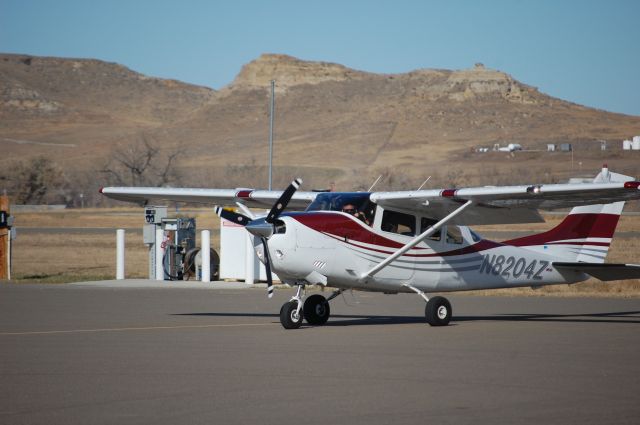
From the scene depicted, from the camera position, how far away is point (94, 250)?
4134 centimetres

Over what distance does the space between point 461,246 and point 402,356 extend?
5469 millimetres

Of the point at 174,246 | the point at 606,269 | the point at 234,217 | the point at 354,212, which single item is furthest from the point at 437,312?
the point at 174,246

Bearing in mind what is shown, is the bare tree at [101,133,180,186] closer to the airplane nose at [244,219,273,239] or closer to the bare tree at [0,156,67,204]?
the bare tree at [0,156,67,204]

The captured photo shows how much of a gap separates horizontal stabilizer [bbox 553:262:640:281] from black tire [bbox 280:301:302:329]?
5.30 meters

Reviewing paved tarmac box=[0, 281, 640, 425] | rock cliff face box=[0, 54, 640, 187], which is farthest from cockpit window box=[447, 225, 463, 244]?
rock cliff face box=[0, 54, 640, 187]

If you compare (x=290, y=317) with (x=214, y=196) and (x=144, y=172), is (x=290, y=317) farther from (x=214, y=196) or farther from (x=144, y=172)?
(x=144, y=172)

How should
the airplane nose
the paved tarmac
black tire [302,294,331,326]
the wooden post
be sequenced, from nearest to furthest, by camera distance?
the paved tarmac < the airplane nose < black tire [302,294,331,326] < the wooden post

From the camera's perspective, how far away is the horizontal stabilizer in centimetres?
1745

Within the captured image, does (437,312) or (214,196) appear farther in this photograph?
(214,196)

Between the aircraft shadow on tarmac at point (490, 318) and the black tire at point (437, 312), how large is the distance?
2.49 feet

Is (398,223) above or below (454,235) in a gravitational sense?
above

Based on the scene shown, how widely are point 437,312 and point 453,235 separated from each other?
5.89ft

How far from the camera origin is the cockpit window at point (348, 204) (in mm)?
16688

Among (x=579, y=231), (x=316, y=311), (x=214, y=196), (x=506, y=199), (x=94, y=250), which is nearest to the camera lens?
(x=506, y=199)
